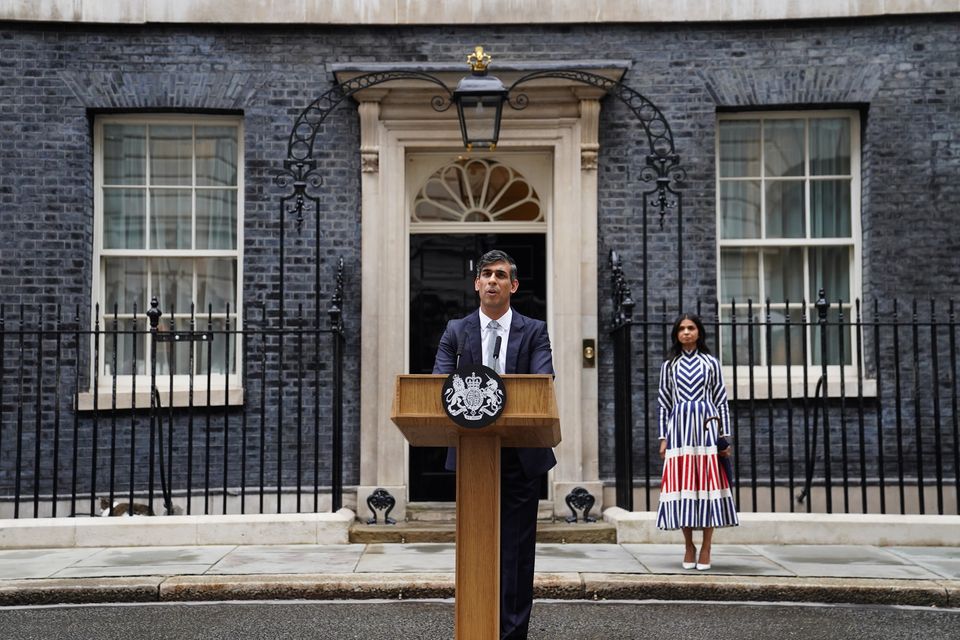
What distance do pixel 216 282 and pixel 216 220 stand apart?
54 centimetres

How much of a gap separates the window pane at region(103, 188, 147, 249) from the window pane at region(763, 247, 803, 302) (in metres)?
5.49

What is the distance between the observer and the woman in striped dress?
762 cm

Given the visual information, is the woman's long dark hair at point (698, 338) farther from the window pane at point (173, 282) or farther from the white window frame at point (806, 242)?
the window pane at point (173, 282)

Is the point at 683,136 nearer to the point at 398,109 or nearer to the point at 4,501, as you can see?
the point at 398,109

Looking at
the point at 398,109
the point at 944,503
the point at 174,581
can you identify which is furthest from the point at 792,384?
the point at 174,581

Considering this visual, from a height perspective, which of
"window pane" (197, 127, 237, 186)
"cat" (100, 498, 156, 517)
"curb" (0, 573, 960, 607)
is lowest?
"curb" (0, 573, 960, 607)

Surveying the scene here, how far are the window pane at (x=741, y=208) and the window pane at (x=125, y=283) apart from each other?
16.8 ft

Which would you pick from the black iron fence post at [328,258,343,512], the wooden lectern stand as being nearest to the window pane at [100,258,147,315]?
the black iron fence post at [328,258,343,512]

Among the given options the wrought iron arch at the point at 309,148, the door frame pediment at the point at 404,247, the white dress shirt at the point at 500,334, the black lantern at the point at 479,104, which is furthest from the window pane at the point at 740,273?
the white dress shirt at the point at 500,334

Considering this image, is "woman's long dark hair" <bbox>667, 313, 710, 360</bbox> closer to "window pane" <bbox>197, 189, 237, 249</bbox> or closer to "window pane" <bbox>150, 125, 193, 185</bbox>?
"window pane" <bbox>197, 189, 237, 249</bbox>

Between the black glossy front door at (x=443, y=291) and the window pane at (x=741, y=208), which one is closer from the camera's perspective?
the black glossy front door at (x=443, y=291)

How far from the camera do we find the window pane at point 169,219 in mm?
10305

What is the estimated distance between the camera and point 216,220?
1032cm

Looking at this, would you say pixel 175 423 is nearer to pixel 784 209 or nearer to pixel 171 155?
pixel 171 155
